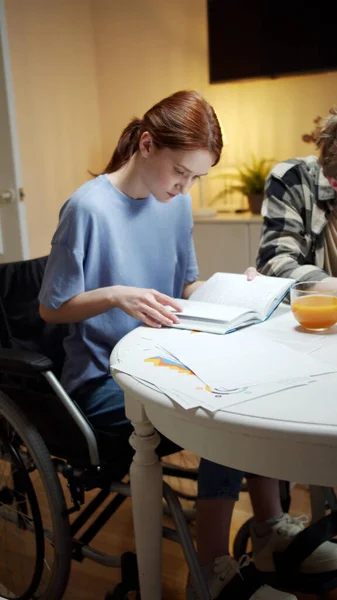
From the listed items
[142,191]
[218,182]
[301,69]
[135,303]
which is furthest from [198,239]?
[135,303]

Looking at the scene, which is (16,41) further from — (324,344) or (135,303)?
(324,344)

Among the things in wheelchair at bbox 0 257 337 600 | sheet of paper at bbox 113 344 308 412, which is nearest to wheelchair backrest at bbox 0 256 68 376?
wheelchair at bbox 0 257 337 600

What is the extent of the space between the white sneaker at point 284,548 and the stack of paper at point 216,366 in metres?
0.56

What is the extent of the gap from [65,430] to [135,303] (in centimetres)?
32

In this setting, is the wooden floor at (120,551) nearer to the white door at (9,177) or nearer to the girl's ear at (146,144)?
the girl's ear at (146,144)

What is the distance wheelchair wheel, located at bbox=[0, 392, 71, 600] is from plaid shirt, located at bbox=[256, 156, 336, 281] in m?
0.75

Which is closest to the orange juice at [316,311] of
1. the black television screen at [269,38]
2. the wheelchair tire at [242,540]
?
the wheelchair tire at [242,540]

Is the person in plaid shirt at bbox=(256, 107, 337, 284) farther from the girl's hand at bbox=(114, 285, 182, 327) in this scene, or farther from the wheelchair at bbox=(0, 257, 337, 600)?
the wheelchair at bbox=(0, 257, 337, 600)

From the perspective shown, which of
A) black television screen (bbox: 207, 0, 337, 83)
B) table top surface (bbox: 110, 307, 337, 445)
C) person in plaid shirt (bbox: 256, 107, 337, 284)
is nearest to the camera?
table top surface (bbox: 110, 307, 337, 445)

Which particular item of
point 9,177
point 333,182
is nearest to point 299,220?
point 333,182

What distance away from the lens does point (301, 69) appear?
323 centimetres

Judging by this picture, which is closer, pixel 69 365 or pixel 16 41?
pixel 69 365

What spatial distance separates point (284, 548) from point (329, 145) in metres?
0.96

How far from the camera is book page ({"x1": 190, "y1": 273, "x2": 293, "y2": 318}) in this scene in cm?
125
